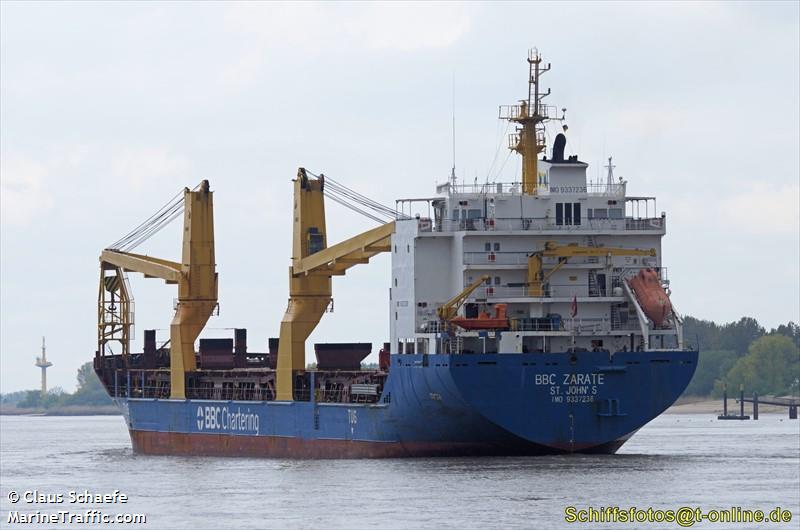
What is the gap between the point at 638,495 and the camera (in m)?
47.3

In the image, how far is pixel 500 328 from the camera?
56.8 meters

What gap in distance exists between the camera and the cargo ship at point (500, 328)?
185 feet

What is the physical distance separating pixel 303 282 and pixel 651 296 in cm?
1471

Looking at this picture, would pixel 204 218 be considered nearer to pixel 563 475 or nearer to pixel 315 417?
pixel 315 417

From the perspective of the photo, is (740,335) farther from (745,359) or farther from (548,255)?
(548,255)

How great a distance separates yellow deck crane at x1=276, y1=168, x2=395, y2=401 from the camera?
67.3 meters

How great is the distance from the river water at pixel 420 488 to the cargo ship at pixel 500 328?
3.80ft

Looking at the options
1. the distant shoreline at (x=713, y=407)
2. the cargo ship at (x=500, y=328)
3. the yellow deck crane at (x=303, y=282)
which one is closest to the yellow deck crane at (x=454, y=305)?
the cargo ship at (x=500, y=328)

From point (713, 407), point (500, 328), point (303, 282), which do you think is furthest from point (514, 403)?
point (713, 407)

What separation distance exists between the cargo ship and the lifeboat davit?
0.15ft

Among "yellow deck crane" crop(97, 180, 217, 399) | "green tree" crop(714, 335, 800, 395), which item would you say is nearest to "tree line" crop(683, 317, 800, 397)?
"green tree" crop(714, 335, 800, 395)

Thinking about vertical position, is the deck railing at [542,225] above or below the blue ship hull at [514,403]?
above

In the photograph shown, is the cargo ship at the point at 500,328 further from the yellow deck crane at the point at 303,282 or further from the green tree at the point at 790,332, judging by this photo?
the green tree at the point at 790,332

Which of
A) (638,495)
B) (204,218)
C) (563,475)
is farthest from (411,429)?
(204,218)
